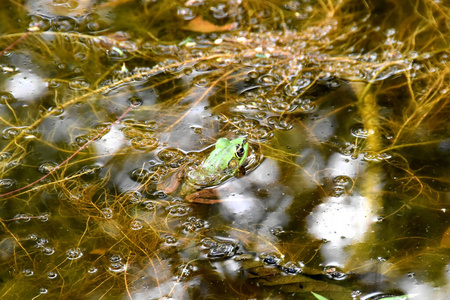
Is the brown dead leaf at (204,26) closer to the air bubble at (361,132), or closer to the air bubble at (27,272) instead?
the air bubble at (361,132)

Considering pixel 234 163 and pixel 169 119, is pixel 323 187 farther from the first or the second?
pixel 169 119

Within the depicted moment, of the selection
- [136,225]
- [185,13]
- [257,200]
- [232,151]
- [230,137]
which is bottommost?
[136,225]

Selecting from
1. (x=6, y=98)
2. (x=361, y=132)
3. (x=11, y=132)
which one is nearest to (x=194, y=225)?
(x=361, y=132)

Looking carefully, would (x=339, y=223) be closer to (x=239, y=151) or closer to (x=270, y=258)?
(x=270, y=258)

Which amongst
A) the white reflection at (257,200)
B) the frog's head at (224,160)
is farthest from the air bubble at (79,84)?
the white reflection at (257,200)

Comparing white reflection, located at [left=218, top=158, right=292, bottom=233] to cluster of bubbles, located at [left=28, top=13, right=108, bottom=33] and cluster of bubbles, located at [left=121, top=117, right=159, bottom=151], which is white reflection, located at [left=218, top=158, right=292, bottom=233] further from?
cluster of bubbles, located at [left=28, top=13, right=108, bottom=33]
